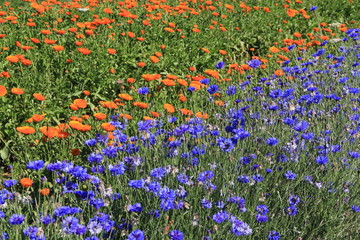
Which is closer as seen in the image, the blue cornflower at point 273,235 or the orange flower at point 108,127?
the blue cornflower at point 273,235

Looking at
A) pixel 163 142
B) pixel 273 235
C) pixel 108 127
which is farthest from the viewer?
pixel 163 142

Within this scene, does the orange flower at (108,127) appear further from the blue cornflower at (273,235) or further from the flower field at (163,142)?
the blue cornflower at (273,235)

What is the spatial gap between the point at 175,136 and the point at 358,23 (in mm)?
5681

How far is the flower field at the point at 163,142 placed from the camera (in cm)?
238

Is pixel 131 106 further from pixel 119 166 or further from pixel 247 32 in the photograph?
pixel 247 32

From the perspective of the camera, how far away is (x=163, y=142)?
3.10 meters

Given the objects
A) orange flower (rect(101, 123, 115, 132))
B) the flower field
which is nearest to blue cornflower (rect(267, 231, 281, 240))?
the flower field

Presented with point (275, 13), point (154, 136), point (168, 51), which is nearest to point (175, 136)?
point (154, 136)

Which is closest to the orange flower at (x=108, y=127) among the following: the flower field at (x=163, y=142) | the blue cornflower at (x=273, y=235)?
the flower field at (x=163, y=142)

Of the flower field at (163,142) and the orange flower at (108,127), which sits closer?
the flower field at (163,142)

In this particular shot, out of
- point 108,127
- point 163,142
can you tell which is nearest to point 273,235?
point 163,142

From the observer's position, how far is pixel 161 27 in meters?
5.66

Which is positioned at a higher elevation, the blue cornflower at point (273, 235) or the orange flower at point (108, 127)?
the orange flower at point (108, 127)

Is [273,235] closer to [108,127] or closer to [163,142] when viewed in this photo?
[163,142]
